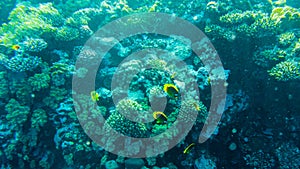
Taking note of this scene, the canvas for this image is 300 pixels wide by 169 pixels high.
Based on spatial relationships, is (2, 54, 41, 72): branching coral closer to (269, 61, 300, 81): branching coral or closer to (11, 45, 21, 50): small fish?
(11, 45, 21, 50): small fish

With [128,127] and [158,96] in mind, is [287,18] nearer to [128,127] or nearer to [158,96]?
[158,96]

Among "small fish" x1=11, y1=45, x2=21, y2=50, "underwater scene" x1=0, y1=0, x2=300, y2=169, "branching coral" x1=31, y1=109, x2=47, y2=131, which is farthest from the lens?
"small fish" x1=11, y1=45, x2=21, y2=50

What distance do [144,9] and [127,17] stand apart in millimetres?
657

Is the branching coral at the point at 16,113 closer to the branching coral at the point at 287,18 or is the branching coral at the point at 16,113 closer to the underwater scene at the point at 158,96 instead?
the underwater scene at the point at 158,96

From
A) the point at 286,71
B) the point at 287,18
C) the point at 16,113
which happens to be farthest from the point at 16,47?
the point at 287,18

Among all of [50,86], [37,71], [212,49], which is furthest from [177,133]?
[37,71]

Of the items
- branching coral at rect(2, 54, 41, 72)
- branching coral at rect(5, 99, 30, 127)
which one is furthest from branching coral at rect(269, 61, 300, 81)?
branching coral at rect(5, 99, 30, 127)

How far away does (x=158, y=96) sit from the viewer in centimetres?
372

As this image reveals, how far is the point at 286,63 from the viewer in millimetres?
4105

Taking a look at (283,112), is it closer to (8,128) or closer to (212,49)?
(212,49)

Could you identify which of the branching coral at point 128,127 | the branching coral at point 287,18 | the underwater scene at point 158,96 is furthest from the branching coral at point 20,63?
the branching coral at point 287,18

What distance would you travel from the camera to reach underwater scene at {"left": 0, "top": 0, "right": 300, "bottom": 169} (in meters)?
3.67

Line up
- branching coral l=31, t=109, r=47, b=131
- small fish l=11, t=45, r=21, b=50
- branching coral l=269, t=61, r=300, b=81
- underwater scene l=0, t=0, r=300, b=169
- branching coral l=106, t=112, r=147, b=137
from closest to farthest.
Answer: branching coral l=106, t=112, r=147, b=137 < underwater scene l=0, t=0, r=300, b=169 < branching coral l=269, t=61, r=300, b=81 < branching coral l=31, t=109, r=47, b=131 < small fish l=11, t=45, r=21, b=50

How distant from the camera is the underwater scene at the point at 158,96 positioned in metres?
3.67
